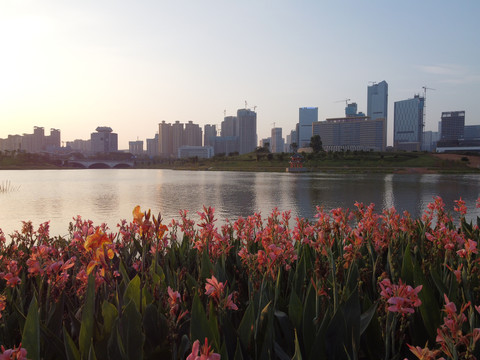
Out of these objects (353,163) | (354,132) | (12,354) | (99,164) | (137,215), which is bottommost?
(99,164)

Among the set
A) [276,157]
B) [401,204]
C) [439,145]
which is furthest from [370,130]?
[401,204]

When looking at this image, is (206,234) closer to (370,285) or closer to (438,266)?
(370,285)

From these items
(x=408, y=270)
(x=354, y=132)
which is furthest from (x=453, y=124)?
(x=408, y=270)

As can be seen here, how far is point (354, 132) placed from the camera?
163125mm

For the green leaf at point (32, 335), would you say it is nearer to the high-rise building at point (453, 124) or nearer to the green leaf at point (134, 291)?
the green leaf at point (134, 291)

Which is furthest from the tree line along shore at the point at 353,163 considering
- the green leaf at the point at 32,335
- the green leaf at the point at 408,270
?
the green leaf at the point at 32,335

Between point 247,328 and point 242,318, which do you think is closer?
point 247,328

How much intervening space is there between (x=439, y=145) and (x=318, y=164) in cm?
8044

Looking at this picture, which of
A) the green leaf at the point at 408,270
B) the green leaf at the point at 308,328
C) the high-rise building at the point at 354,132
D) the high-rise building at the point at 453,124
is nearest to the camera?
the green leaf at the point at 308,328

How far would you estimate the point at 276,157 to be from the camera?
266 ft

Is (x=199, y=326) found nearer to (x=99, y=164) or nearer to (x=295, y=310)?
(x=295, y=310)

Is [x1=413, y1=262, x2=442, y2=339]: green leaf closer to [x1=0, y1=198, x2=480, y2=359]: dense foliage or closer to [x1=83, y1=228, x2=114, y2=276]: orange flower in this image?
[x1=0, y1=198, x2=480, y2=359]: dense foliage

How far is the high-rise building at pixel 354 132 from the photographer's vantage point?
15862 centimetres

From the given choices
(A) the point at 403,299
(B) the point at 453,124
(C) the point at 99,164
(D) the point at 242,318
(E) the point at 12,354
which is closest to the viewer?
(E) the point at 12,354
